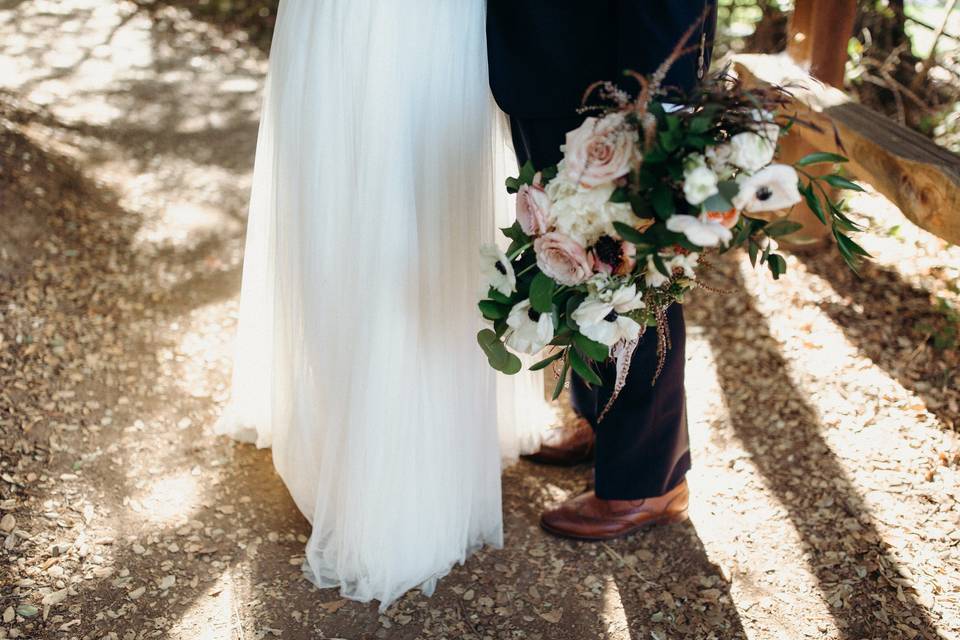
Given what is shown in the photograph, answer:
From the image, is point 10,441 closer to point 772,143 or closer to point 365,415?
point 365,415

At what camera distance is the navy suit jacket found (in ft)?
5.49

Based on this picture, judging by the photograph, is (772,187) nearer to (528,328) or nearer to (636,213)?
(636,213)

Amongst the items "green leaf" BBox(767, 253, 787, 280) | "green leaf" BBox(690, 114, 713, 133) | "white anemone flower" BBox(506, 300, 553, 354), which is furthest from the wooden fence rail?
"white anemone flower" BBox(506, 300, 553, 354)

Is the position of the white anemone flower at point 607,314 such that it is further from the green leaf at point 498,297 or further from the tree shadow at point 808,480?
the tree shadow at point 808,480

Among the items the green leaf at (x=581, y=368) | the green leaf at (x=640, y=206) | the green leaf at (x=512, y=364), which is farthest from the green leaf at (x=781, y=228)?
the green leaf at (x=512, y=364)

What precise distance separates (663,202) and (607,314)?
0.92 feet

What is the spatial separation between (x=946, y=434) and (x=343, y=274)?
1947mm

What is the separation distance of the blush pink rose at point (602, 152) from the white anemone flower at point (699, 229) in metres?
0.14

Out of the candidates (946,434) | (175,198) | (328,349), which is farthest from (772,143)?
(175,198)

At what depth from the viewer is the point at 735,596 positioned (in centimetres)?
219

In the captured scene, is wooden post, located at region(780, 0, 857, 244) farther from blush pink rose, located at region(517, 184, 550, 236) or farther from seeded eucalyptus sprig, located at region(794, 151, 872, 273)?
blush pink rose, located at region(517, 184, 550, 236)

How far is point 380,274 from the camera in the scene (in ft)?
6.28

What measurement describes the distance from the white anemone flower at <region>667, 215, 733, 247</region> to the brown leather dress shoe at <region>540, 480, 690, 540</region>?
1.11 m

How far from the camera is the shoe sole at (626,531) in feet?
7.71
